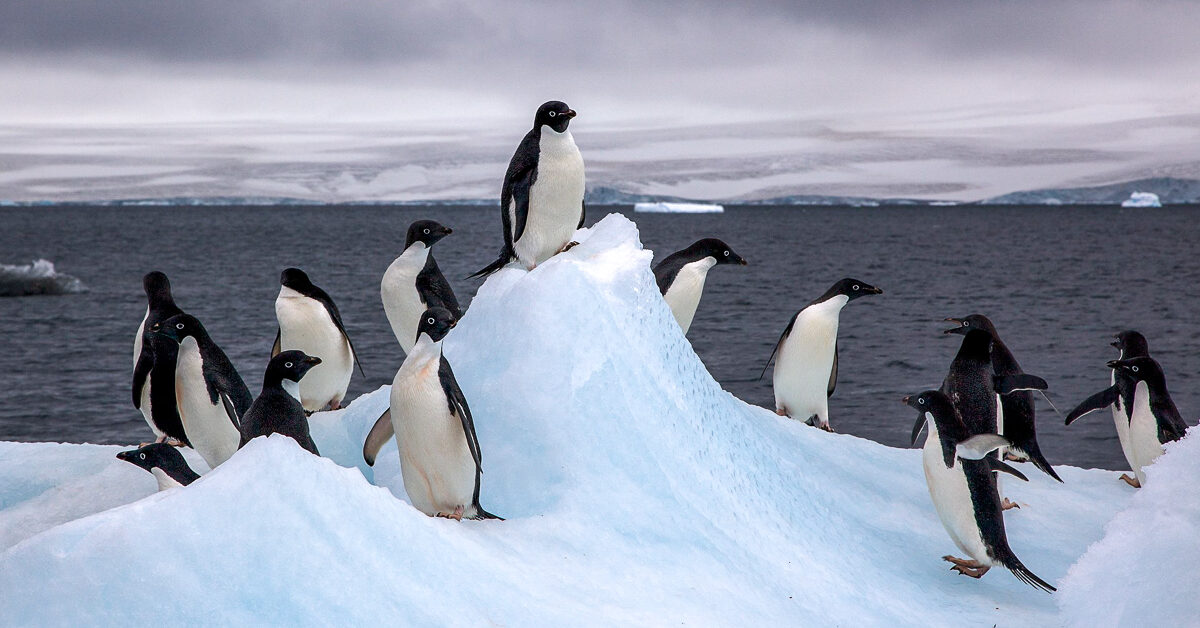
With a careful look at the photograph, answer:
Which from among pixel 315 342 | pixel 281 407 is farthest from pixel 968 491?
pixel 315 342

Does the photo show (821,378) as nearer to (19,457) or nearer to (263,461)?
(263,461)

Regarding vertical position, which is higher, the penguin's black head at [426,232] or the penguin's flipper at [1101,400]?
the penguin's black head at [426,232]

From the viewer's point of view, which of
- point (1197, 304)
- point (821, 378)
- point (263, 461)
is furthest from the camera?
point (1197, 304)

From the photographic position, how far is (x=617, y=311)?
14.8 ft

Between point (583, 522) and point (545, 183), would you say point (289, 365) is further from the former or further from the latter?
point (545, 183)

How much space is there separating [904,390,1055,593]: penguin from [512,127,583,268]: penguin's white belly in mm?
1934

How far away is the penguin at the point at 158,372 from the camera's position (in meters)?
5.93

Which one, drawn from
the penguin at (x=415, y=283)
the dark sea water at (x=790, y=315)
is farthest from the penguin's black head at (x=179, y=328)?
the dark sea water at (x=790, y=315)

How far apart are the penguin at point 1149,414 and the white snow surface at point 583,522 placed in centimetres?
36

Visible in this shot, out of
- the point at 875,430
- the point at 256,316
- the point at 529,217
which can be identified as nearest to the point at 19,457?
the point at 529,217

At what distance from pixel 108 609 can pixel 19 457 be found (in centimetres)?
440

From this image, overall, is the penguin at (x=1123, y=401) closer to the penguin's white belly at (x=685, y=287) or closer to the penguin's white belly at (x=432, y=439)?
the penguin's white belly at (x=685, y=287)

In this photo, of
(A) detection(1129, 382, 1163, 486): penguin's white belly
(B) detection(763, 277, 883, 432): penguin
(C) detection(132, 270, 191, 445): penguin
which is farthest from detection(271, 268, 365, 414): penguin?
(A) detection(1129, 382, 1163, 486): penguin's white belly

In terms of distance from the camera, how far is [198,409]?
5312 millimetres
